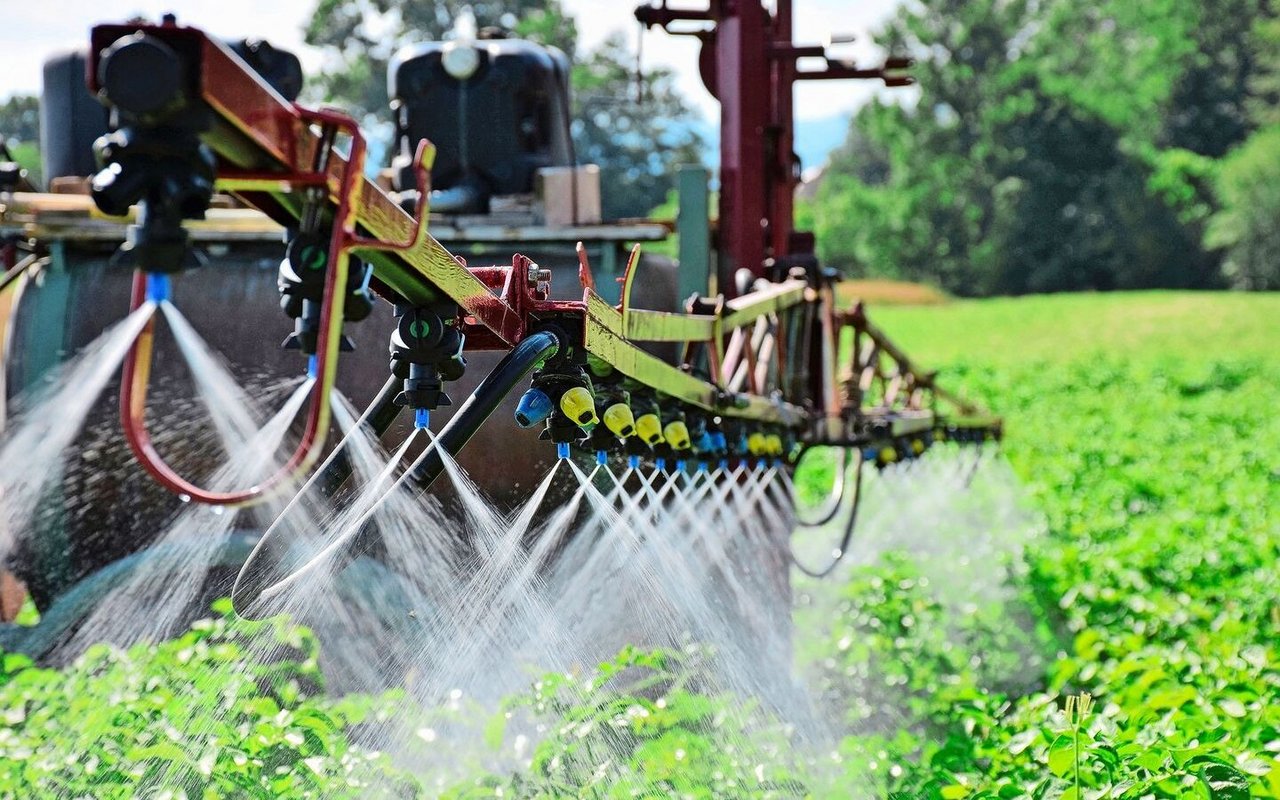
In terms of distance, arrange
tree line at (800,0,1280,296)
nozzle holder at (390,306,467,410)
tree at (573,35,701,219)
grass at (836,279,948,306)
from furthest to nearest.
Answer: tree line at (800,0,1280,296), grass at (836,279,948,306), tree at (573,35,701,219), nozzle holder at (390,306,467,410)

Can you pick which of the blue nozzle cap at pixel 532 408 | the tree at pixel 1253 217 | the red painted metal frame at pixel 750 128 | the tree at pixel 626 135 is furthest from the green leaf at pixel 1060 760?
the tree at pixel 1253 217

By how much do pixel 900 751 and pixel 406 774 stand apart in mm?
2269

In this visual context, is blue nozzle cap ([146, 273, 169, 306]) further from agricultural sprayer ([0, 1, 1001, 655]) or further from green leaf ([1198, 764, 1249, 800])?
green leaf ([1198, 764, 1249, 800])

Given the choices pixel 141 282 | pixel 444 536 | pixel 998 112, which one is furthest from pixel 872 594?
pixel 998 112

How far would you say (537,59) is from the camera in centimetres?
799

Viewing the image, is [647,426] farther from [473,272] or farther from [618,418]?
[473,272]

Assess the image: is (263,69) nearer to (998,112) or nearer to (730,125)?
(730,125)

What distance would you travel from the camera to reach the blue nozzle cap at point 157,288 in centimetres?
265

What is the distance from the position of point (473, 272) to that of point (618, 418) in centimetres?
68

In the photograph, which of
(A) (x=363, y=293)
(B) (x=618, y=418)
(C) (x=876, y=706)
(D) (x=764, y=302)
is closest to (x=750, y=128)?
(D) (x=764, y=302)

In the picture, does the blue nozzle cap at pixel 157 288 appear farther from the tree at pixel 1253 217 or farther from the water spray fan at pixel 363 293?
the tree at pixel 1253 217

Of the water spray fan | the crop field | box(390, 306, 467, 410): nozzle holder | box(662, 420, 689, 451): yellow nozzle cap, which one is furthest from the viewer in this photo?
box(662, 420, 689, 451): yellow nozzle cap

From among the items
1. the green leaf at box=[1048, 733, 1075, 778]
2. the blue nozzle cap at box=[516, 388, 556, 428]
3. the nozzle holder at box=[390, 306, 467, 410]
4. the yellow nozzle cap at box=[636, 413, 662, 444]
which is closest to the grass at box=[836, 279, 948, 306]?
the yellow nozzle cap at box=[636, 413, 662, 444]

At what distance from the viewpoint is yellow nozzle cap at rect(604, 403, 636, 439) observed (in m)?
4.50
